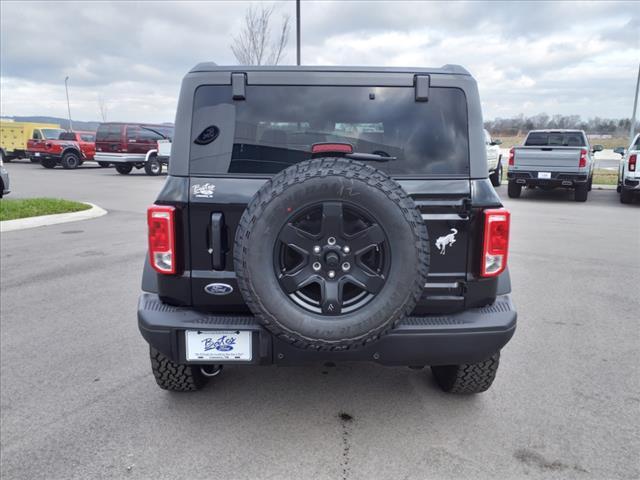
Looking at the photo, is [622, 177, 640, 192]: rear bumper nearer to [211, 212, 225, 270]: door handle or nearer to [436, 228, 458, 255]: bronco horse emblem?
[436, 228, 458, 255]: bronco horse emblem

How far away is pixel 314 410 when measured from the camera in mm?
3062

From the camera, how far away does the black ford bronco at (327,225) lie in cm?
232

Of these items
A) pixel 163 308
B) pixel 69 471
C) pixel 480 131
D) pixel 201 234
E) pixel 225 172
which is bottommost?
pixel 69 471

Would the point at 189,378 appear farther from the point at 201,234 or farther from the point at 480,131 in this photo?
the point at 480,131

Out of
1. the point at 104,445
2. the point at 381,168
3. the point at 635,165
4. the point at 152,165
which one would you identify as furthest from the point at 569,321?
the point at 152,165

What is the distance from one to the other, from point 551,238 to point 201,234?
7441 mm

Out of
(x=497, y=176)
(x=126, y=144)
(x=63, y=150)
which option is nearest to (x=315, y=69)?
(x=497, y=176)

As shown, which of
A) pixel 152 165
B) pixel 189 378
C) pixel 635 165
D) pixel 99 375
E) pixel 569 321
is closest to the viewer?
pixel 189 378

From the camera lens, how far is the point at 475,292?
271 centimetres

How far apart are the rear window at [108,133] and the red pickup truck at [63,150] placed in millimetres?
3382

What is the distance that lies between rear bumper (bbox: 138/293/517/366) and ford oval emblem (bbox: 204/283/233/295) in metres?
0.13

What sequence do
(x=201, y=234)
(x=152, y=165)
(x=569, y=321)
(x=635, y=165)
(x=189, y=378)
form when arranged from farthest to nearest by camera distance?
(x=152, y=165) < (x=635, y=165) < (x=569, y=321) < (x=189, y=378) < (x=201, y=234)

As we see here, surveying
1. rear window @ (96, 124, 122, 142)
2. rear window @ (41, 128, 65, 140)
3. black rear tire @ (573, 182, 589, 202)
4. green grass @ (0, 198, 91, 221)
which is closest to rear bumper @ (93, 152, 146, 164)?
rear window @ (96, 124, 122, 142)

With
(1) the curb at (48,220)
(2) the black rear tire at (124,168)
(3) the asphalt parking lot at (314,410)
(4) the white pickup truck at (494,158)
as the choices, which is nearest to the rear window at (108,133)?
(2) the black rear tire at (124,168)
